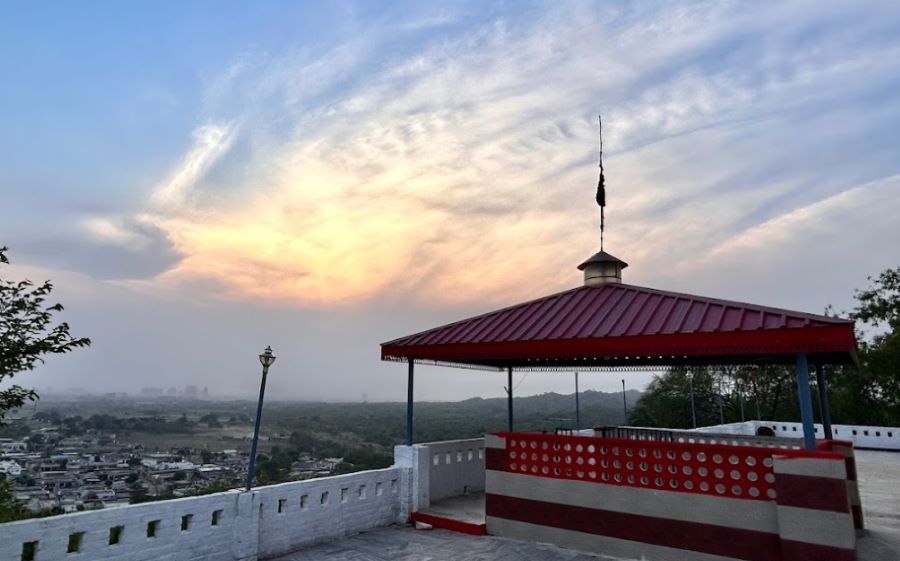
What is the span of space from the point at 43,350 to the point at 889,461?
21543 millimetres

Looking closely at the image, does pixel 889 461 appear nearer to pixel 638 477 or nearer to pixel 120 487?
pixel 638 477

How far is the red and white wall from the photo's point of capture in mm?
→ 5441

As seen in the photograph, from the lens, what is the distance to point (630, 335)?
6773 millimetres

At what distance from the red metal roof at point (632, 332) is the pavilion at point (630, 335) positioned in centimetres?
1

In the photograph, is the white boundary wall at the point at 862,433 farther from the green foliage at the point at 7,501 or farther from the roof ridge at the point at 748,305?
the green foliage at the point at 7,501

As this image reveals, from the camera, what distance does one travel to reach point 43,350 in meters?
8.46

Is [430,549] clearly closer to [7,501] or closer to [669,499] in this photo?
[669,499]

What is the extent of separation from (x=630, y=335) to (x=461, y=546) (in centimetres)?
390

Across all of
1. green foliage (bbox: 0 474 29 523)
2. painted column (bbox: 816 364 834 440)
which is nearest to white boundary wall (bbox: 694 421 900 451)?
painted column (bbox: 816 364 834 440)

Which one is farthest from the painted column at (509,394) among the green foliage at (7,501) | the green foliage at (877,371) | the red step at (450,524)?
the green foliage at (877,371)

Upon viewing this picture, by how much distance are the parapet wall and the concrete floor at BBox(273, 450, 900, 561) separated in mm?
313

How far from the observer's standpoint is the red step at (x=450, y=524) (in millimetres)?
7855

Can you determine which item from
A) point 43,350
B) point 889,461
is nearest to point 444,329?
point 43,350

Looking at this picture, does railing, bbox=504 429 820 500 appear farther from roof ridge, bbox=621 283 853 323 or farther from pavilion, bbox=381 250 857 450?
roof ridge, bbox=621 283 853 323
